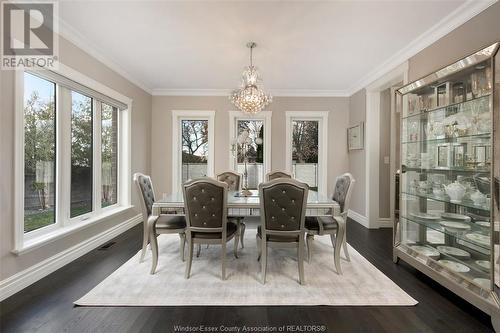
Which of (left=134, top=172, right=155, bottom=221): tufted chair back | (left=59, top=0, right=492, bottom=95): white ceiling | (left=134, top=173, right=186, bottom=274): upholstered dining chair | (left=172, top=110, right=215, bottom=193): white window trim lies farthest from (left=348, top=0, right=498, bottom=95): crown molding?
(left=134, top=172, right=155, bottom=221): tufted chair back

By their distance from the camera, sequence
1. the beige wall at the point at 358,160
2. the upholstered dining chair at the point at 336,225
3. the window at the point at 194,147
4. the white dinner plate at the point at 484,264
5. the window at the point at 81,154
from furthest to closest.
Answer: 1. the window at the point at 194,147
2. the beige wall at the point at 358,160
3. the window at the point at 81,154
4. the upholstered dining chair at the point at 336,225
5. the white dinner plate at the point at 484,264

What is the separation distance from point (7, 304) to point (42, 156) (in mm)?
1360

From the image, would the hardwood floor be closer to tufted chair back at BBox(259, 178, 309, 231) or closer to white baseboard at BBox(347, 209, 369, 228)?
tufted chair back at BBox(259, 178, 309, 231)

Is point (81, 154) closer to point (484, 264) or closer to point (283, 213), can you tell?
point (283, 213)

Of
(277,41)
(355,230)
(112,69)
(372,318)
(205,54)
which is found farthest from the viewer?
(355,230)

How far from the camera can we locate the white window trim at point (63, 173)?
2.02 metres

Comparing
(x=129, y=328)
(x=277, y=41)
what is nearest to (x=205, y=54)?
(x=277, y=41)

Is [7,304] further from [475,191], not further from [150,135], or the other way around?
[475,191]

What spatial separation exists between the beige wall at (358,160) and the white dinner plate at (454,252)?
1.94 m

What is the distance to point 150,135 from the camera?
4.82 meters

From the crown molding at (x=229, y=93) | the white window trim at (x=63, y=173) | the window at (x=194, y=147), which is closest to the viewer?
the white window trim at (x=63, y=173)

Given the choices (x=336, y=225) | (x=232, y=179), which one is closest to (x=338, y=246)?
(x=336, y=225)

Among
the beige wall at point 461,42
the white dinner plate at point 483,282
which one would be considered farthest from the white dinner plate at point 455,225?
the beige wall at point 461,42

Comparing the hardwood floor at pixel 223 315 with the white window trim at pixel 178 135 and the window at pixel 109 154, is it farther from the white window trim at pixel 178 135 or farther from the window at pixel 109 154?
the white window trim at pixel 178 135
